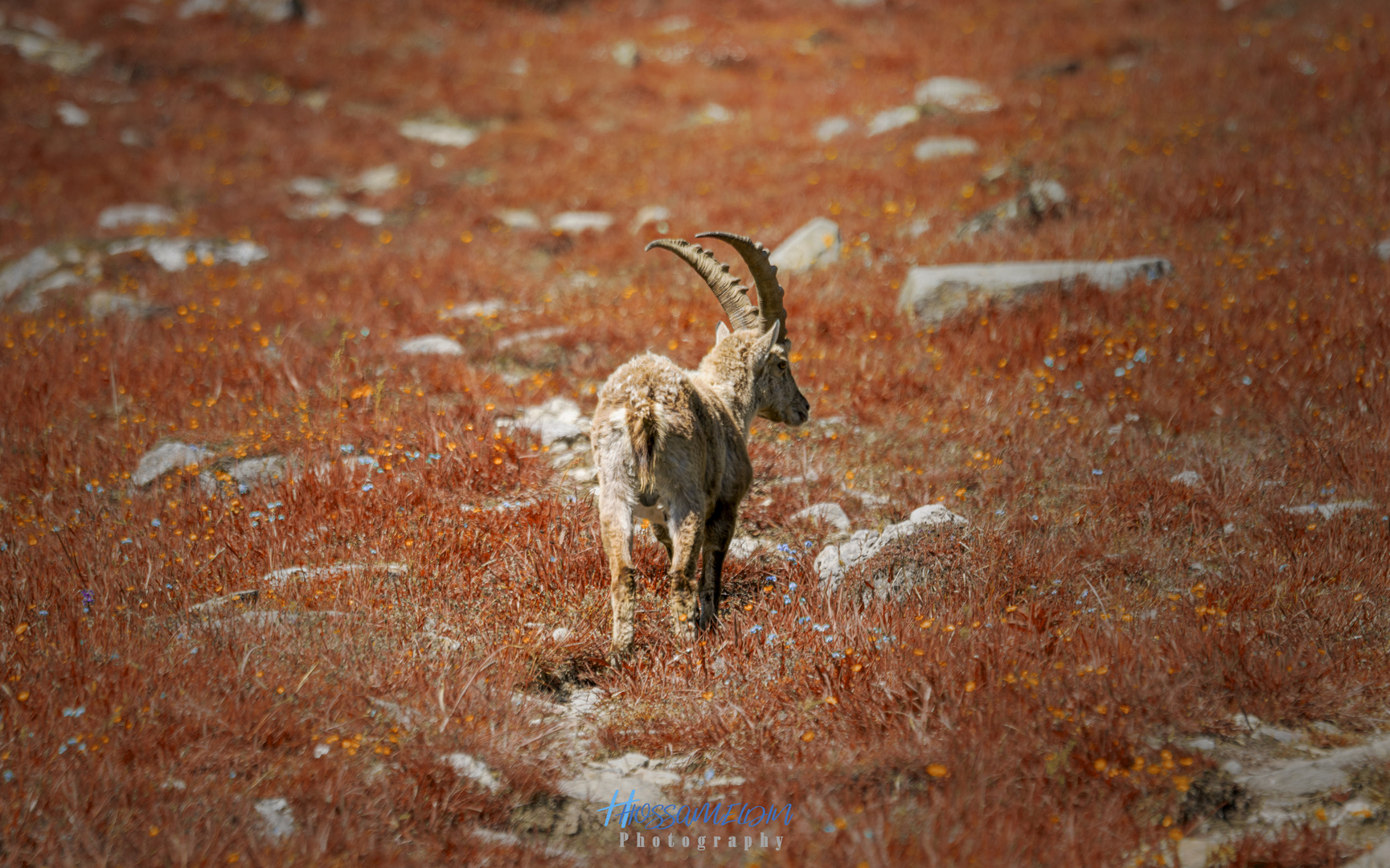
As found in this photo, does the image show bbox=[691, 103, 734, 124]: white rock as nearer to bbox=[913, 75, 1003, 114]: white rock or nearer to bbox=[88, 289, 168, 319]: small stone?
bbox=[913, 75, 1003, 114]: white rock

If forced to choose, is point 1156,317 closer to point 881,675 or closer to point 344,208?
point 881,675

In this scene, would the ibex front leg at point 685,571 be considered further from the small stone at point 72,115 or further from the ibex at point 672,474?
the small stone at point 72,115

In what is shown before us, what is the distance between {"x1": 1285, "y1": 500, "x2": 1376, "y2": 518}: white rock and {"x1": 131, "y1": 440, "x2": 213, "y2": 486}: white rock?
333 inches

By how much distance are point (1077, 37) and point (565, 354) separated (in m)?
18.4

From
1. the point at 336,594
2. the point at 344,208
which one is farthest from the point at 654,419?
the point at 344,208

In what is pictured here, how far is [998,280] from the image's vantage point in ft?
Answer: 33.7

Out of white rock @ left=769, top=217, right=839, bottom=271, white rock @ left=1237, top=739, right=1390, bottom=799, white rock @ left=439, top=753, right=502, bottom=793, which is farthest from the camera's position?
white rock @ left=769, top=217, right=839, bottom=271

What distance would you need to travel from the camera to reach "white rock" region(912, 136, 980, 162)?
1605cm

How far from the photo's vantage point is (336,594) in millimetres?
5457

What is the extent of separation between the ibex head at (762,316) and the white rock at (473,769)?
324 centimetres

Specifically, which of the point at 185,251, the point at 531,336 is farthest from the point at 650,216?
the point at 185,251

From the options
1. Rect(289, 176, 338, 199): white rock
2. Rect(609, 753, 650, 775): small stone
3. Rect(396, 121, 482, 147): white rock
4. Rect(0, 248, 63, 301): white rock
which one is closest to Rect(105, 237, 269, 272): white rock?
Rect(0, 248, 63, 301): white rock

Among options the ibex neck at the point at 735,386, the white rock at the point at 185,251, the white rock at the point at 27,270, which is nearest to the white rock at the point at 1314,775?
the ibex neck at the point at 735,386

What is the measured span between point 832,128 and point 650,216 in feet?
21.0
